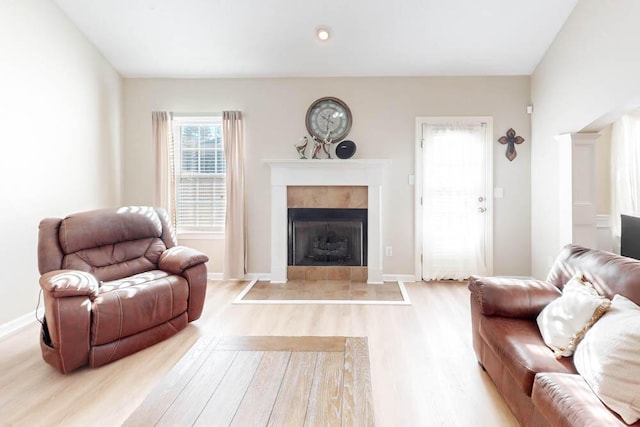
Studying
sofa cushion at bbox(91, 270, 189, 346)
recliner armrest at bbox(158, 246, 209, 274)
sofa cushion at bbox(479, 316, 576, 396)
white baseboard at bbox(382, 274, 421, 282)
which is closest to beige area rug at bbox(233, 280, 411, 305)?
white baseboard at bbox(382, 274, 421, 282)

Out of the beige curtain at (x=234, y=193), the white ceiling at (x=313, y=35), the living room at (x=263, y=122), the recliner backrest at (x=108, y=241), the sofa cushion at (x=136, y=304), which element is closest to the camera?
the sofa cushion at (x=136, y=304)

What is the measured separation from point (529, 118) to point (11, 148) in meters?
5.46

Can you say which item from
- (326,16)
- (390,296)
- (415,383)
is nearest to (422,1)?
(326,16)

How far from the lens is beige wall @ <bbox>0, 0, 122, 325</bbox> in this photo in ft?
10.6

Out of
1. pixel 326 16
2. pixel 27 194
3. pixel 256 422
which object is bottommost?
pixel 256 422

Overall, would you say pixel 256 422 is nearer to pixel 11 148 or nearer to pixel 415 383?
pixel 415 383

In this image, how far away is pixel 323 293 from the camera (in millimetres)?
4289

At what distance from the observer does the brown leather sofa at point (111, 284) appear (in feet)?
8.11

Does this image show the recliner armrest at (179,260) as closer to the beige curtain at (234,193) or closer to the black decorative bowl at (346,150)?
the beige curtain at (234,193)

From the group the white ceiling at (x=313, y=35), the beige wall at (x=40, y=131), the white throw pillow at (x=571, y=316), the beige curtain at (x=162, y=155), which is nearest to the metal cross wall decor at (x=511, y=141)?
the white ceiling at (x=313, y=35)

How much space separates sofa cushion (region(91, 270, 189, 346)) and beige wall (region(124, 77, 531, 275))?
1.88 metres

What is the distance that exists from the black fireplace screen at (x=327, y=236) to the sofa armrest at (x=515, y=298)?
8.23 feet

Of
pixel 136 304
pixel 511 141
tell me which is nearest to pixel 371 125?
pixel 511 141

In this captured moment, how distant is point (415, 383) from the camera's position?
7.75 ft
